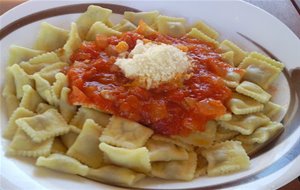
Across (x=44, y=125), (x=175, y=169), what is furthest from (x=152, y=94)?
(x=44, y=125)

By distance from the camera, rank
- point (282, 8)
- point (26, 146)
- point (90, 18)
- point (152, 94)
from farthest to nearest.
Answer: point (282, 8), point (90, 18), point (152, 94), point (26, 146)

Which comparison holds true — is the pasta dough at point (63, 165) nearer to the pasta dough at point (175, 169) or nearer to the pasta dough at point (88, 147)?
the pasta dough at point (88, 147)

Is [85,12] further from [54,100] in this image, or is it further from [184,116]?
[184,116]

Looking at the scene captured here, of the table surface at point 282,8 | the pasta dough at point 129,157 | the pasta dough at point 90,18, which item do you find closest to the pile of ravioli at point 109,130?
the pasta dough at point 129,157

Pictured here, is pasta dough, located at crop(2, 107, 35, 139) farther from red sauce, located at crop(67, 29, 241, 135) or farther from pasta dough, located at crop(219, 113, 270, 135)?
pasta dough, located at crop(219, 113, 270, 135)

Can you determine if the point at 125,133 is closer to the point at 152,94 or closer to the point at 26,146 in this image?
the point at 152,94

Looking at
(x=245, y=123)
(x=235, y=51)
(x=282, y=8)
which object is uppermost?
(x=282, y=8)
